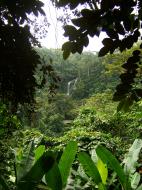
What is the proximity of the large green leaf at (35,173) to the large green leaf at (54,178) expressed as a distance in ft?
0.27

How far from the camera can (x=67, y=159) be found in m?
2.46

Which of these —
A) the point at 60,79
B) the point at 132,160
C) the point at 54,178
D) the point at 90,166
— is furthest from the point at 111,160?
the point at 60,79

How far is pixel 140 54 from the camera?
1.47m

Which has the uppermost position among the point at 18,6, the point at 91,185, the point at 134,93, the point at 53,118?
the point at 18,6

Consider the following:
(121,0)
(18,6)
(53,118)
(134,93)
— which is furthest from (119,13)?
(53,118)

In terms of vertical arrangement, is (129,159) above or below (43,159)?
below

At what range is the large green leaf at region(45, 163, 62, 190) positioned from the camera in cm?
235

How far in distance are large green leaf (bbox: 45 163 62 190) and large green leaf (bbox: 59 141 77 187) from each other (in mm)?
84

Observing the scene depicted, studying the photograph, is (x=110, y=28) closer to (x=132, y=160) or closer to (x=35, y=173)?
(x=35, y=173)

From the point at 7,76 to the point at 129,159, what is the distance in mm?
1365

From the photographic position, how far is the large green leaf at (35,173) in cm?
224

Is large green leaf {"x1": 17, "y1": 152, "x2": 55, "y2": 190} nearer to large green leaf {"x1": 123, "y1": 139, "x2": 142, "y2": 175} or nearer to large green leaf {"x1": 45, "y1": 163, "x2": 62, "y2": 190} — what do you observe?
large green leaf {"x1": 45, "y1": 163, "x2": 62, "y2": 190}

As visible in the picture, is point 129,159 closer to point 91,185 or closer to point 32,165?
point 91,185

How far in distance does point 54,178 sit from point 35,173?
144 mm
